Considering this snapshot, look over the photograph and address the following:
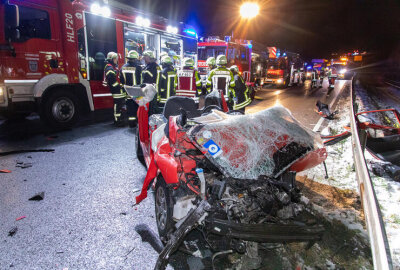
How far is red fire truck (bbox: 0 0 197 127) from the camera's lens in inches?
234

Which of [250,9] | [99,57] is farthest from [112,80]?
[250,9]

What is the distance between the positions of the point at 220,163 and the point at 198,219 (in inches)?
18.7

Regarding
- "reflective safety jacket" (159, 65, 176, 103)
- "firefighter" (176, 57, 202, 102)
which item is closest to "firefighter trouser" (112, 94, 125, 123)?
"reflective safety jacket" (159, 65, 176, 103)

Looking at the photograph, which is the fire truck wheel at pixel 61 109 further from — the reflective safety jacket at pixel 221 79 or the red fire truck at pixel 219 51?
the red fire truck at pixel 219 51

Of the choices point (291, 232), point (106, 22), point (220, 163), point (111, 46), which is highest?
point (106, 22)

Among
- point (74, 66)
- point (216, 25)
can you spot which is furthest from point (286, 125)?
point (216, 25)

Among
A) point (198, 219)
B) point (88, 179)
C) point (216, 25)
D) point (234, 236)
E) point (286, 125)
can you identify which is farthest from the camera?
point (216, 25)

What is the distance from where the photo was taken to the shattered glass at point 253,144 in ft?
6.95

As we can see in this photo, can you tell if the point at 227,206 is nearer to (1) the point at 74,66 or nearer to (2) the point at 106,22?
(1) the point at 74,66

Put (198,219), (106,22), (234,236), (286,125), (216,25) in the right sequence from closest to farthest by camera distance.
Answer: (234,236) < (198,219) < (286,125) < (106,22) < (216,25)

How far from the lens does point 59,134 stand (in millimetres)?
6434

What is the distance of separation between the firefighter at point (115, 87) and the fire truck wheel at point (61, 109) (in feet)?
3.50

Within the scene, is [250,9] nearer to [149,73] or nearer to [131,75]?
[149,73]

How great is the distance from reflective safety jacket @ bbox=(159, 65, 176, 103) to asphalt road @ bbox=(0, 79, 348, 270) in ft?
5.43
